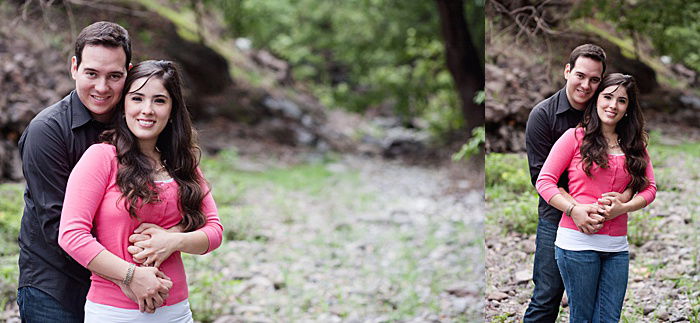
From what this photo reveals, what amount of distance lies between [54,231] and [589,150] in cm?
206

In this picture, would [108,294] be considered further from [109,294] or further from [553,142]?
[553,142]

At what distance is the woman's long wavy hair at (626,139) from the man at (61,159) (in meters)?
1.74

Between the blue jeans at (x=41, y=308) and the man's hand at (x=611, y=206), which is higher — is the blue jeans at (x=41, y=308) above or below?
below

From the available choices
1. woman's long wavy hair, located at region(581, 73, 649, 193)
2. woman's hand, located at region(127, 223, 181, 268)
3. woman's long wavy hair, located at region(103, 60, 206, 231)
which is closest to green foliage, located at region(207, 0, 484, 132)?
woman's long wavy hair, located at region(581, 73, 649, 193)

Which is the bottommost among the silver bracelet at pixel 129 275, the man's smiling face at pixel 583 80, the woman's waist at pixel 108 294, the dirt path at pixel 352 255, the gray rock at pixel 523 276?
the dirt path at pixel 352 255

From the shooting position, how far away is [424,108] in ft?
47.5

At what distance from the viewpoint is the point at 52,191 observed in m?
2.36

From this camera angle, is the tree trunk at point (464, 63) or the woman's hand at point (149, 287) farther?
the tree trunk at point (464, 63)

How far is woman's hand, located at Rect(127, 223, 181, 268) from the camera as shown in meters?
2.26

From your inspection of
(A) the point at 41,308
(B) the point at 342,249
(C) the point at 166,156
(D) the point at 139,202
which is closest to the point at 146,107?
(C) the point at 166,156

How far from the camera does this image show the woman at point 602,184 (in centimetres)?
270

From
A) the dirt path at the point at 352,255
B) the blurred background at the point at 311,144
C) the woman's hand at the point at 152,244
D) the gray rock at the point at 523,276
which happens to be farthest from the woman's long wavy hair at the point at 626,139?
the dirt path at the point at 352,255

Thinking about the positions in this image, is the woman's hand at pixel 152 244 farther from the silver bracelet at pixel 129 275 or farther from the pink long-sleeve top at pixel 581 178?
the pink long-sleeve top at pixel 581 178

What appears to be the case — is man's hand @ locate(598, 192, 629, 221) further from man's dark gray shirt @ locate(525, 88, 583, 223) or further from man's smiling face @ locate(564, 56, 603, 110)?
man's smiling face @ locate(564, 56, 603, 110)
